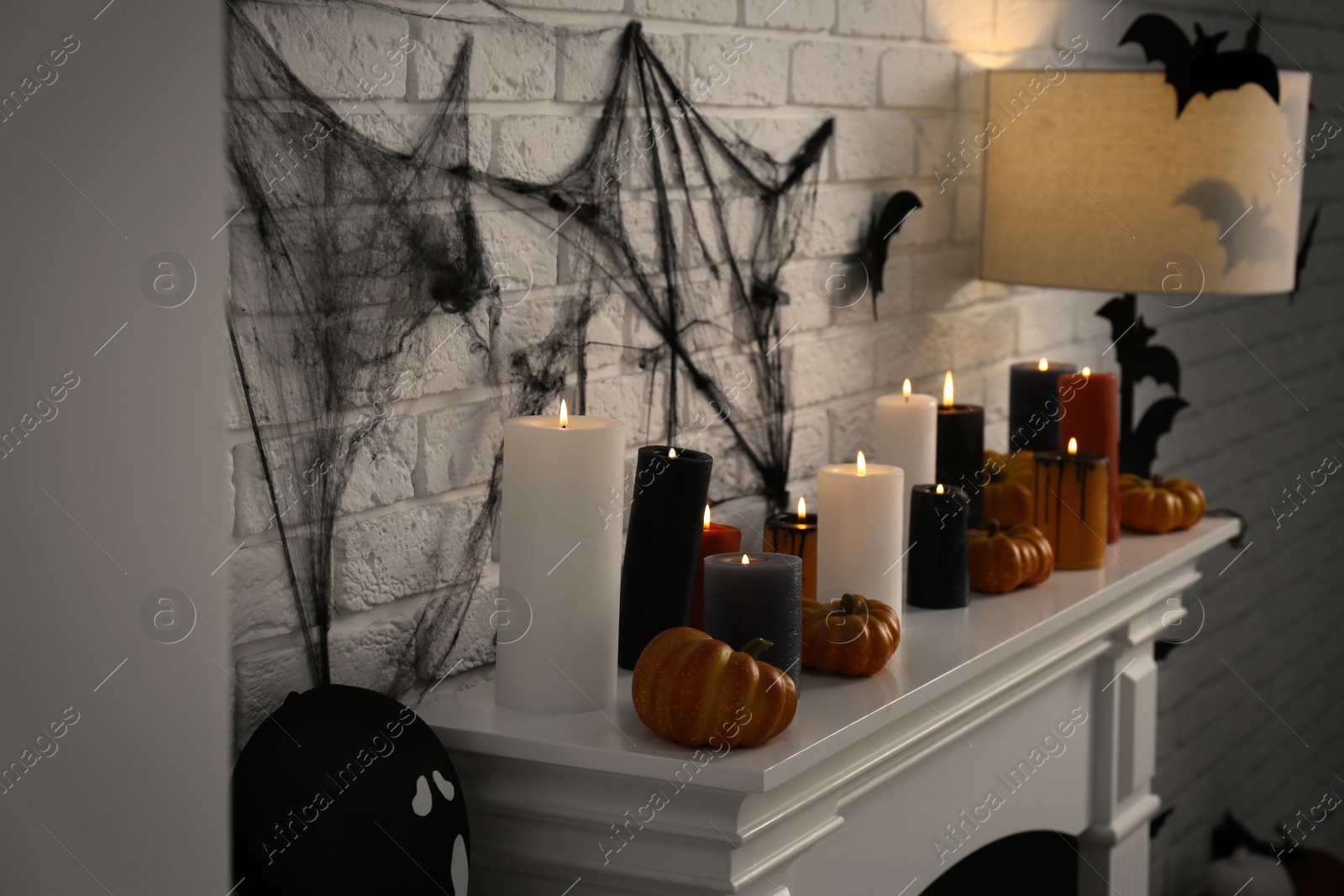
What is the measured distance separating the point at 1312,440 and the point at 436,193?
2456 mm

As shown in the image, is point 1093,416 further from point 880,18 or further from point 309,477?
point 309,477

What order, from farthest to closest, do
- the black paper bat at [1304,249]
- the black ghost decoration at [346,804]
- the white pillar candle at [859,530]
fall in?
the black paper bat at [1304,249], the white pillar candle at [859,530], the black ghost decoration at [346,804]

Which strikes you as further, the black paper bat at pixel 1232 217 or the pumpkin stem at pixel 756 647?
the black paper bat at pixel 1232 217

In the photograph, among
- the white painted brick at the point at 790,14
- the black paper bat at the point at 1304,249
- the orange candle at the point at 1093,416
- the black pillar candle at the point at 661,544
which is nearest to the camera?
the black pillar candle at the point at 661,544

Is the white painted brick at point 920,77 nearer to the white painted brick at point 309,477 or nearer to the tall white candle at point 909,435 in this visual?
the tall white candle at point 909,435

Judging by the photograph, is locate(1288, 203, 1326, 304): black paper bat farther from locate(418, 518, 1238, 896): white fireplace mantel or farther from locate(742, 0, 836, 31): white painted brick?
locate(742, 0, 836, 31): white painted brick

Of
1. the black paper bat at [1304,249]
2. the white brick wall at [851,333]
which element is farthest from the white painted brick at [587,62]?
the black paper bat at [1304,249]

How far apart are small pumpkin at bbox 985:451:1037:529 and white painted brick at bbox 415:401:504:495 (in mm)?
615

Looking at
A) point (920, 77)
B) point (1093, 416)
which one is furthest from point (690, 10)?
point (1093, 416)

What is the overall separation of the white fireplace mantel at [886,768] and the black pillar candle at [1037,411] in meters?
0.15

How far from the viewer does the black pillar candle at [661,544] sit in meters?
1.05

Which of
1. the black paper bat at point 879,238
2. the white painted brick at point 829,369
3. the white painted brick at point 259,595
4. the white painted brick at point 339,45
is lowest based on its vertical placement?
the white painted brick at point 259,595

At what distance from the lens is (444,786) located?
0.88 metres

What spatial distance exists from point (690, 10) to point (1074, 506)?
0.66 metres
